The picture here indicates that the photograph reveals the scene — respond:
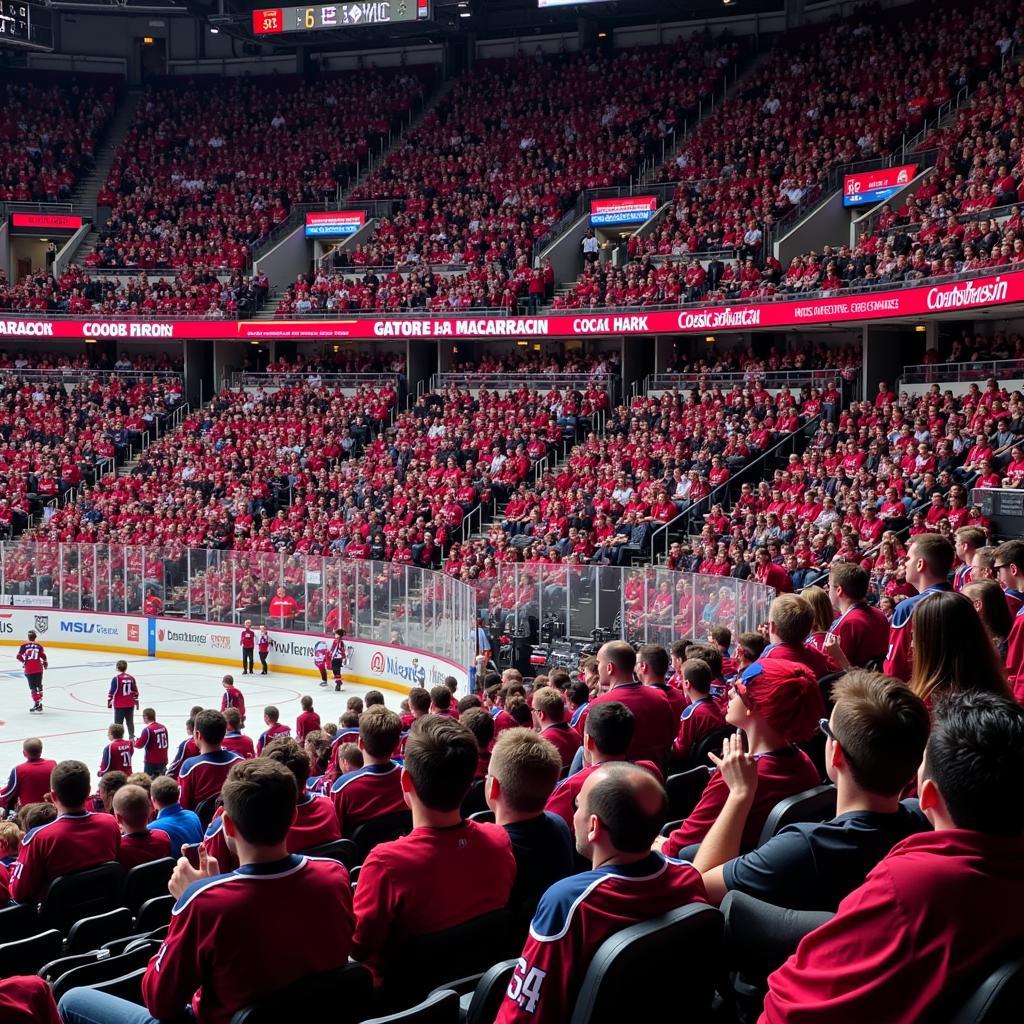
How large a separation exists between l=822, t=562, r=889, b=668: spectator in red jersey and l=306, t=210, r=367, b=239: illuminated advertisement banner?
36.4 metres

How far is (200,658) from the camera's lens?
30.5 meters

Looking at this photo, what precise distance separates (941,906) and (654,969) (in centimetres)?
92

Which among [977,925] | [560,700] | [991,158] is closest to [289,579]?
[991,158]

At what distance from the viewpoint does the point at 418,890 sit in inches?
158

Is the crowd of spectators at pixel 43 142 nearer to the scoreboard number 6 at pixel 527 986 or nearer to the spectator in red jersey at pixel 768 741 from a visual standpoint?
the spectator in red jersey at pixel 768 741

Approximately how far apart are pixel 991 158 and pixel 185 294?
25687mm

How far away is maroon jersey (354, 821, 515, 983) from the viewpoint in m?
3.99

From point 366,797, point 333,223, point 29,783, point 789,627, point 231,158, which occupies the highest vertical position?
point 231,158

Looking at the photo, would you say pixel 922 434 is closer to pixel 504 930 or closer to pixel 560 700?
pixel 560 700

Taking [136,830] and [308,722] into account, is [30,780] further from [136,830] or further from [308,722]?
[308,722]

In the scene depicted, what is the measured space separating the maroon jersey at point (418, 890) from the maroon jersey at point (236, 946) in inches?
9.6

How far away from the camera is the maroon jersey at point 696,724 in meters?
7.37

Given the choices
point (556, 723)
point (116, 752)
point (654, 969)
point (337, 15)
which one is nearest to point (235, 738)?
point (116, 752)

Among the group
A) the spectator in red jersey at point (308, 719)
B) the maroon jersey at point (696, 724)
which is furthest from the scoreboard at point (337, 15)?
the maroon jersey at point (696, 724)
